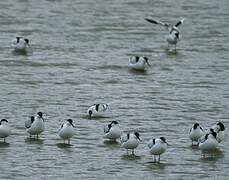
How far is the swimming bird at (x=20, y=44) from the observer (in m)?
38.4

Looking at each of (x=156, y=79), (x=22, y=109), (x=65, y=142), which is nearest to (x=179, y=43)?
(x=156, y=79)

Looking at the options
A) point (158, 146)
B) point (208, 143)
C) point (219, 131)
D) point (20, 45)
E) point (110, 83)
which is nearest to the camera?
point (158, 146)

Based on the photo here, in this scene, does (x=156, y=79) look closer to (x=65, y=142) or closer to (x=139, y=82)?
(x=139, y=82)

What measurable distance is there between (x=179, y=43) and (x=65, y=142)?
56.0ft

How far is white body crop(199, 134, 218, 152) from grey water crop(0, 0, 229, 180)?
294 mm

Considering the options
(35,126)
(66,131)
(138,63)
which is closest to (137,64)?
(138,63)

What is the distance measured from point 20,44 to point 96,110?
10795 mm

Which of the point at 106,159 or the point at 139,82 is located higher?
the point at 139,82

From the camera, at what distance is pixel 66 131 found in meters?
25.3

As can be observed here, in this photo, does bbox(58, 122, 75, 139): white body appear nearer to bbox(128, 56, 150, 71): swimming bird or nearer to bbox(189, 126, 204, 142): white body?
bbox(189, 126, 204, 142): white body

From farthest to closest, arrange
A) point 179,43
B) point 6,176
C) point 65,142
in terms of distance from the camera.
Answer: point 179,43 < point 65,142 < point 6,176

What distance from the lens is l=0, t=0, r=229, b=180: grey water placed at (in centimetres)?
2408

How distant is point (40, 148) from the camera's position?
25172mm

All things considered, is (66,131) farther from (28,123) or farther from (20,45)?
(20,45)
